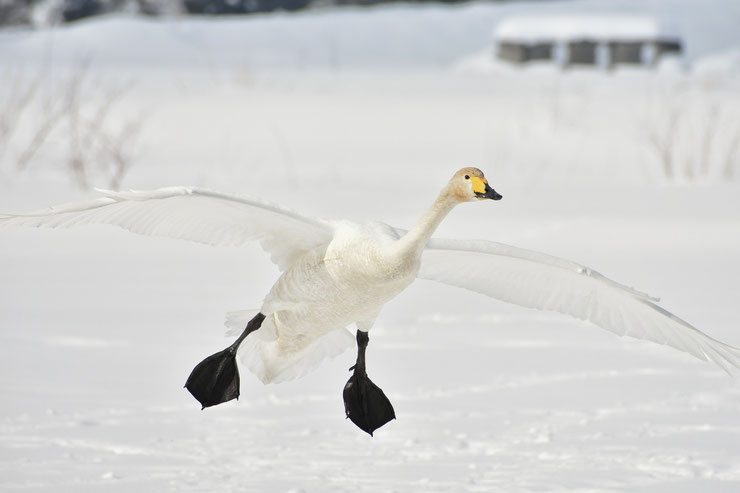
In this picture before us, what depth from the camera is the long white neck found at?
3.66m

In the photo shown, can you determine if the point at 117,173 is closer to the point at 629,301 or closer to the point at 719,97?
the point at 629,301

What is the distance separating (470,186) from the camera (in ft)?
11.7

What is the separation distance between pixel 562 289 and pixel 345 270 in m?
0.96

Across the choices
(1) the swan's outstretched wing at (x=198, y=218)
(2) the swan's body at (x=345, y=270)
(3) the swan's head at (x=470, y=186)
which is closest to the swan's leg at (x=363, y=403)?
(2) the swan's body at (x=345, y=270)

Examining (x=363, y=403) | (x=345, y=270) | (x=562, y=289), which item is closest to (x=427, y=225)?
(x=345, y=270)

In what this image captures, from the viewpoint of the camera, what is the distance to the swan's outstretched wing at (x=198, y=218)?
382 cm

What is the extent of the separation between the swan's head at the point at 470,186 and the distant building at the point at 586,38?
19.4m

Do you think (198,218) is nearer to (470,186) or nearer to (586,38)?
(470,186)

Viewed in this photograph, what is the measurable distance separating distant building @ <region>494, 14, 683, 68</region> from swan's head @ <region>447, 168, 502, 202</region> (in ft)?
63.5

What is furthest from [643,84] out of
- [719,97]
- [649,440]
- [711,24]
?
A: [649,440]

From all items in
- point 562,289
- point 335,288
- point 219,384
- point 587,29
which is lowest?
point 587,29

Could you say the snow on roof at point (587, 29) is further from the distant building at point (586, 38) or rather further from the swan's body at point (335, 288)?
the swan's body at point (335, 288)

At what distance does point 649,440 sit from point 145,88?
12.2 metres

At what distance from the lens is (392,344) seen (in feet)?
21.0
